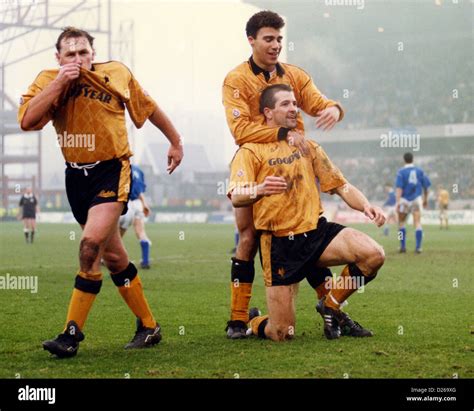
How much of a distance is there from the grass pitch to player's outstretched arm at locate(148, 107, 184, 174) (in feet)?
4.44

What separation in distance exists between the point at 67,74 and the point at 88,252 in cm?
119

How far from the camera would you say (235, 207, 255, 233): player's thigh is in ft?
22.0

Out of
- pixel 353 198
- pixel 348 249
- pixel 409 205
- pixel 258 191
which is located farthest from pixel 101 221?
pixel 409 205

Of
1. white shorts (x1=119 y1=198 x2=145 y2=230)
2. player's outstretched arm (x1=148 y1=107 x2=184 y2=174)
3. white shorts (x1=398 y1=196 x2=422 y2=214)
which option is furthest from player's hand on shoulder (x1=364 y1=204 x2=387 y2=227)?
white shorts (x1=398 y1=196 x2=422 y2=214)

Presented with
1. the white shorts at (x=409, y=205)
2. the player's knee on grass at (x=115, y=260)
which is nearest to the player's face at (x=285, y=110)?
the player's knee on grass at (x=115, y=260)

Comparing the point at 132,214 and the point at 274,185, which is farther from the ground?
the point at 274,185

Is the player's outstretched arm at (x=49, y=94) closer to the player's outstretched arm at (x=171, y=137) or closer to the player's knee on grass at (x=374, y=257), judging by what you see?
the player's outstretched arm at (x=171, y=137)

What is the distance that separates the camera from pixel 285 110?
648 centimetres

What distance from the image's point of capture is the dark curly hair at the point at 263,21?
6.49 m

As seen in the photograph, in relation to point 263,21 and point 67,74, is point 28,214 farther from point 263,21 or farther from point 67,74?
point 67,74

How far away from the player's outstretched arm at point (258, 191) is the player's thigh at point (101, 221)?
83cm

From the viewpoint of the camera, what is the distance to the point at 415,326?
716 cm
